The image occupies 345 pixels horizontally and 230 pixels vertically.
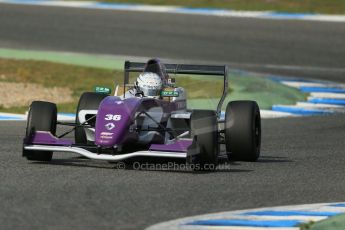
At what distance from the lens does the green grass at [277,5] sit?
28.8m

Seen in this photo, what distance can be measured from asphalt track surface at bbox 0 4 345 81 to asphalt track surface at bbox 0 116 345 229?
10481 mm

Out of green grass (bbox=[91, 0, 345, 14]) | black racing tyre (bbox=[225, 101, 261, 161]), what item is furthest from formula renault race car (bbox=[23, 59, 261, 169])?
green grass (bbox=[91, 0, 345, 14])

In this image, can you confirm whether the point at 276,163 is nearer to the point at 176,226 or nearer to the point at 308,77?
the point at 176,226

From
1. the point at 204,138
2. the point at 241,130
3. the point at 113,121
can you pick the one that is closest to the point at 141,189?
the point at 113,121

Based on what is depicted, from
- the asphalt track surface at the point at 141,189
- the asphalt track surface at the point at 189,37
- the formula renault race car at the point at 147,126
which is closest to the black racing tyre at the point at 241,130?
the formula renault race car at the point at 147,126

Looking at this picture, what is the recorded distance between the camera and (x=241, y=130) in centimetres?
1102

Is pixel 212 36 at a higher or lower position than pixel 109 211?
higher

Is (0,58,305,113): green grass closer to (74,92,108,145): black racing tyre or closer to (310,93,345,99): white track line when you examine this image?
(310,93,345,99): white track line

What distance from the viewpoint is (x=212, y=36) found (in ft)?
85.1

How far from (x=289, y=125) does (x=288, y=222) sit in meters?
7.66

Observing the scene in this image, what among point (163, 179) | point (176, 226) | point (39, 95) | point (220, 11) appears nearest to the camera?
point (176, 226)

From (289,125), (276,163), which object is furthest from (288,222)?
(289,125)

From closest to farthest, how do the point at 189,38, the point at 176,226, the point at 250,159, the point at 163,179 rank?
1. the point at 176,226
2. the point at 163,179
3. the point at 250,159
4. the point at 189,38

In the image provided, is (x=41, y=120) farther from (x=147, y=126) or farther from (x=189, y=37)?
(x=189, y=37)
